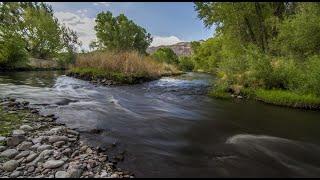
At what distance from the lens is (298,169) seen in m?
6.44

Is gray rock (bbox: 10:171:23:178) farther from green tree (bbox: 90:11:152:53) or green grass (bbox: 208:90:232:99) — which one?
green tree (bbox: 90:11:152:53)

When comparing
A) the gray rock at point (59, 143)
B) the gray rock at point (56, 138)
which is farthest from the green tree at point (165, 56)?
the gray rock at point (59, 143)

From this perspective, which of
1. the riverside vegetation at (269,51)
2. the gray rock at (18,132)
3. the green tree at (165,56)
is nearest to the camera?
the gray rock at (18,132)

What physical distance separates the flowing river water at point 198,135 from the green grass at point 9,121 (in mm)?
1372

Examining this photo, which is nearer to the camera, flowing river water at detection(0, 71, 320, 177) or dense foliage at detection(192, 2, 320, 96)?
flowing river water at detection(0, 71, 320, 177)

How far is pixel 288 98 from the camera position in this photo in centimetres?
1456

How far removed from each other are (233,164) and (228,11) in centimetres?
1862

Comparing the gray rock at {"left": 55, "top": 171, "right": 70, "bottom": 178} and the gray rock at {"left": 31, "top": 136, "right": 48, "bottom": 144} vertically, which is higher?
the gray rock at {"left": 31, "top": 136, "right": 48, "bottom": 144}

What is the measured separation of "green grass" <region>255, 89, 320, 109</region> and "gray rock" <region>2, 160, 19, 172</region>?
13.0m

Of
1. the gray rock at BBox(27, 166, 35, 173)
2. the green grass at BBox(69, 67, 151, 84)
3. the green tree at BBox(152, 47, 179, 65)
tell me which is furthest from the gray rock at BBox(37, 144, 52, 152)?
the green tree at BBox(152, 47, 179, 65)

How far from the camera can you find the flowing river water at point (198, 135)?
637 cm

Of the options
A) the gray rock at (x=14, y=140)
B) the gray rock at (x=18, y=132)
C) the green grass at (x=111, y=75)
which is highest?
the green grass at (x=111, y=75)

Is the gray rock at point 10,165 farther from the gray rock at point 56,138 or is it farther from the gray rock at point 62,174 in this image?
the gray rock at point 56,138

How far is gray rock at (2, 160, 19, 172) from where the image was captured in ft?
18.2
